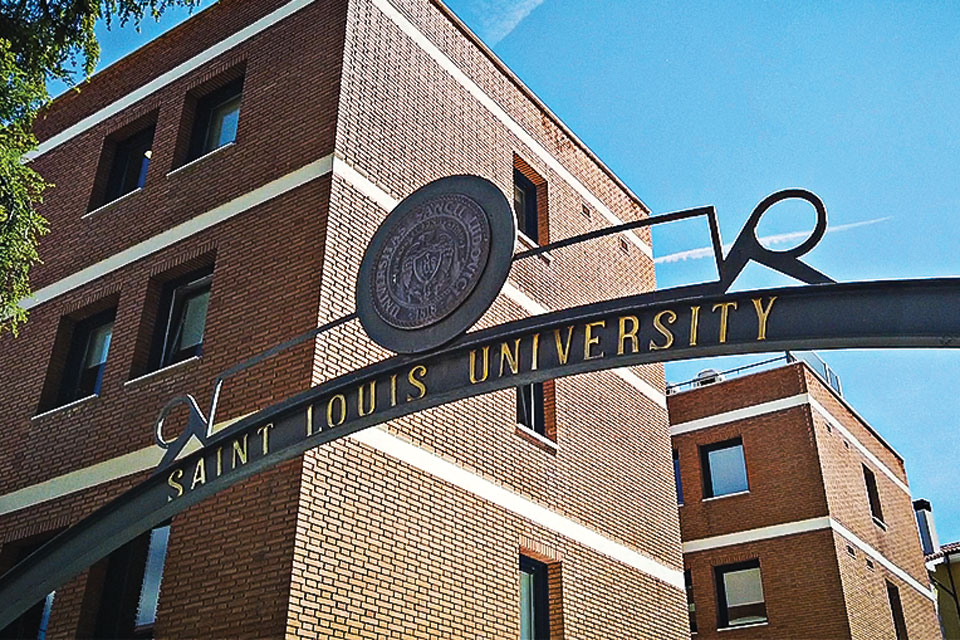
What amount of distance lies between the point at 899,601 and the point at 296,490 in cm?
2078

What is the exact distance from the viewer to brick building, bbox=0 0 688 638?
10305mm

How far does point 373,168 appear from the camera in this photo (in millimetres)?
12609

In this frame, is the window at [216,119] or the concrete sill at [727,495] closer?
the window at [216,119]

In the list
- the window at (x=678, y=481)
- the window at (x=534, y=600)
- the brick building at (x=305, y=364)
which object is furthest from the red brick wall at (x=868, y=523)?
the window at (x=534, y=600)

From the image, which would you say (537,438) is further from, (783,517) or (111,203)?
(783,517)

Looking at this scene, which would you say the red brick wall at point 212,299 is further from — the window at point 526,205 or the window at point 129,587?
the window at point 526,205

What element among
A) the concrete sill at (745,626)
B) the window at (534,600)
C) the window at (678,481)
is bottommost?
the window at (534,600)

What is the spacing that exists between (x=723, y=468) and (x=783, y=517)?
221 centimetres

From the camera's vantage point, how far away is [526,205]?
16.3 meters

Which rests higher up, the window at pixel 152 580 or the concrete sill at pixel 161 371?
the concrete sill at pixel 161 371

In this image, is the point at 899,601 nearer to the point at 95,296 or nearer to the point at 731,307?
the point at 95,296

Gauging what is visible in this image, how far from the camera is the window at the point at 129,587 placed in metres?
10.9

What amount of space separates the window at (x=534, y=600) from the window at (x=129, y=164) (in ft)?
27.7

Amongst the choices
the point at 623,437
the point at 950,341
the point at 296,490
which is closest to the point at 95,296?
the point at 296,490
